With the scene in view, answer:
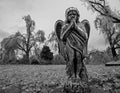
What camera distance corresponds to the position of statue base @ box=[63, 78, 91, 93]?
312cm

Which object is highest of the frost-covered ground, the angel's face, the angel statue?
the angel's face

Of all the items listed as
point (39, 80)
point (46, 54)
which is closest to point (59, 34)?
point (39, 80)

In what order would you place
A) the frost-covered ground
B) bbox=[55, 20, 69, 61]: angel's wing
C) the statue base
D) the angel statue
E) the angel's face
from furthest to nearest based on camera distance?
the frost-covered ground < bbox=[55, 20, 69, 61]: angel's wing < the angel's face < the angel statue < the statue base

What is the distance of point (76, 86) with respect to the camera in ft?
10.3

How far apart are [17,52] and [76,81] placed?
29523 millimetres

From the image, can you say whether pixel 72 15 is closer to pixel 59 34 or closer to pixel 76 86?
pixel 59 34

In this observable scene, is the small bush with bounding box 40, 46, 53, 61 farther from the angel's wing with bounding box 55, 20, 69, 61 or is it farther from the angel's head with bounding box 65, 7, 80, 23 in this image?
the angel's head with bounding box 65, 7, 80, 23

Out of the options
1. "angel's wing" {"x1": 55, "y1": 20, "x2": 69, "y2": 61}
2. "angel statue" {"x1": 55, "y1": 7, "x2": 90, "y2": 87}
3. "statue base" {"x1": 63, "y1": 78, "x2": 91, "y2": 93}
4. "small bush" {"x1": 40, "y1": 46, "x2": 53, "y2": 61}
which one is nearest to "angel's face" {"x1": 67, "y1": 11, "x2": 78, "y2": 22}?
"angel statue" {"x1": 55, "y1": 7, "x2": 90, "y2": 87}

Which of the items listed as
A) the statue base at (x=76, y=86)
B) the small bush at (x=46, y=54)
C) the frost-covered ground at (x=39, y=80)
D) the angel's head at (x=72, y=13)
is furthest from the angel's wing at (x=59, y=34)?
the small bush at (x=46, y=54)

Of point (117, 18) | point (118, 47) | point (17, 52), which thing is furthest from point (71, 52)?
point (17, 52)

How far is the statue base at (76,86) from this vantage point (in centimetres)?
312

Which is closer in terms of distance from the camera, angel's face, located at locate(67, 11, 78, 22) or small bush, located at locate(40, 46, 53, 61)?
angel's face, located at locate(67, 11, 78, 22)

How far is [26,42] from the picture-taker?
31828mm

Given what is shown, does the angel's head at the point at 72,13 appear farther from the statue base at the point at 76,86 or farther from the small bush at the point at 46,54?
the small bush at the point at 46,54
